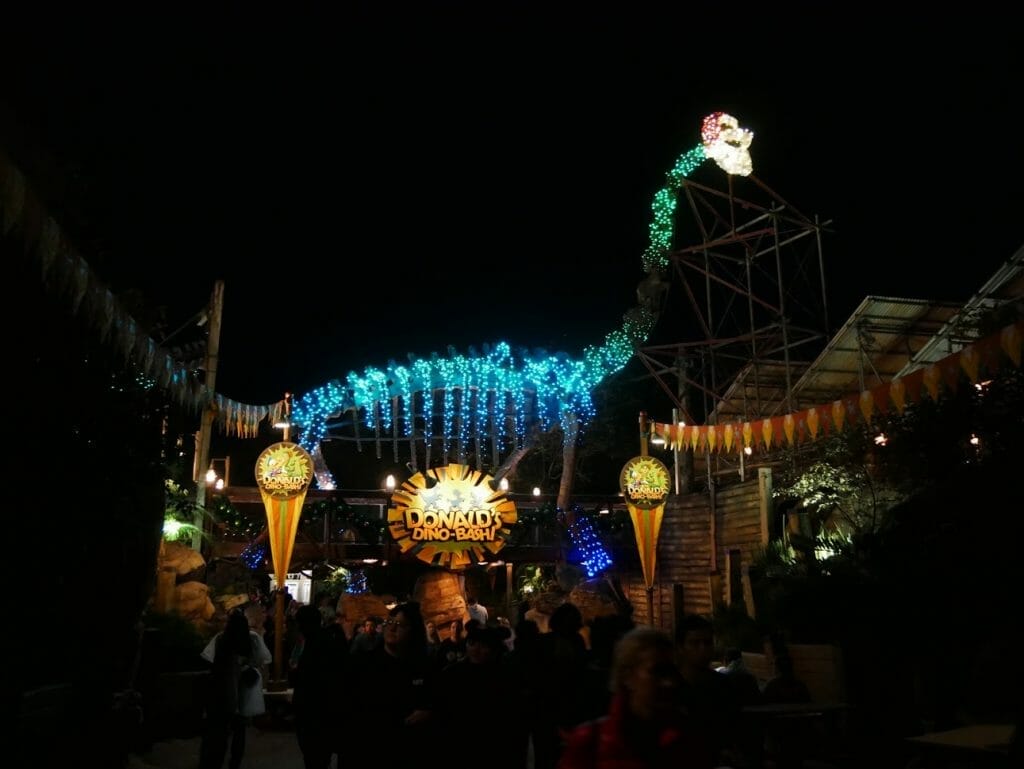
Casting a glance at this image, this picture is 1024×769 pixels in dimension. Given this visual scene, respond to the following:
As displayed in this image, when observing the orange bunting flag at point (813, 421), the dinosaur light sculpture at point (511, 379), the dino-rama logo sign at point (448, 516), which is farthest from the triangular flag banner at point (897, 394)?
the dinosaur light sculpture at point (511, 379)

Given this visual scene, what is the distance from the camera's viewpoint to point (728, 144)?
18.3 m

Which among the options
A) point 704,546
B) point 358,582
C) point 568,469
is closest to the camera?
point 704,546

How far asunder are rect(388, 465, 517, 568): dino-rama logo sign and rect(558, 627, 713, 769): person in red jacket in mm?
12598

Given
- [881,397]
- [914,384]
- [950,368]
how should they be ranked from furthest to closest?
[881,397] < [914,384] < [950,368]

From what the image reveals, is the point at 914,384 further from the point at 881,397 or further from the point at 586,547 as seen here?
the point at 586,547

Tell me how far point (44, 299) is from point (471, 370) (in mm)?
14228

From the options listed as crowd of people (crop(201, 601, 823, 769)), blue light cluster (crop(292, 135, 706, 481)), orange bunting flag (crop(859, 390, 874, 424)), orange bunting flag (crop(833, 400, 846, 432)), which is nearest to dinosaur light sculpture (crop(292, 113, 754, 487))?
blue light cluster (crop(292, 135, 706, 481))

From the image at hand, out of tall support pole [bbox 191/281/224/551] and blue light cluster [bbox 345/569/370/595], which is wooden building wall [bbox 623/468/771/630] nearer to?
blue light cluster [bbox 345/569/370/595]

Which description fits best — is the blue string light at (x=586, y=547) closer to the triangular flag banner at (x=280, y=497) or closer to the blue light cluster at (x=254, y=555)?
the blue light cluster at (x=254, y=555)

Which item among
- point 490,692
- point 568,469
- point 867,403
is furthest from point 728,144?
point 490,692

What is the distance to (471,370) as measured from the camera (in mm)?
19859

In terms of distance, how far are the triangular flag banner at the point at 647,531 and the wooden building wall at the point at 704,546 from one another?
1.88 ft

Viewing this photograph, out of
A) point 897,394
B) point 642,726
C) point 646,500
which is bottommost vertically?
point 642,726

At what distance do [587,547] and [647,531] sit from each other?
10.1 ft
